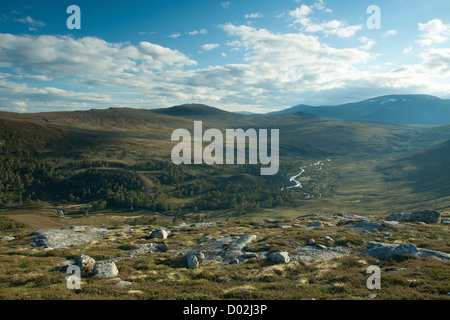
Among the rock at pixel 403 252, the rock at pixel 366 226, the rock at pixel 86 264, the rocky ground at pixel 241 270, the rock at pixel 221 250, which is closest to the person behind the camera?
the rocky ground at pixel 241 270

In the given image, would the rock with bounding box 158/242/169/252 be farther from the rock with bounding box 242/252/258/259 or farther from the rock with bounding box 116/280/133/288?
the rock with bounding box 116/280/133/288

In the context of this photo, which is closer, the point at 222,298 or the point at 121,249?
the point at 222,298

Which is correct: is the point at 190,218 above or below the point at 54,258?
below

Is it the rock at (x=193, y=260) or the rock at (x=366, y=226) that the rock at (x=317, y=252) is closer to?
the rock at (x=193, y=260)

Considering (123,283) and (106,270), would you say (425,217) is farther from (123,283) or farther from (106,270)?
(106,270)

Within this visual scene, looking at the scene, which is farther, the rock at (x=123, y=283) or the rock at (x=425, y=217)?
the rock at (x=425, y=217)

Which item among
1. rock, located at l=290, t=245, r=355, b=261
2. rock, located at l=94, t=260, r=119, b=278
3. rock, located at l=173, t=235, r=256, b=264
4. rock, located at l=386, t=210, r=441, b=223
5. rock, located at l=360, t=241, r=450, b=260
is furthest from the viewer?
rock, located at l=386, t=210, r=441, b=223

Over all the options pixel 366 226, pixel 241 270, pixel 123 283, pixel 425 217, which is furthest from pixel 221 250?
pixel 425 217

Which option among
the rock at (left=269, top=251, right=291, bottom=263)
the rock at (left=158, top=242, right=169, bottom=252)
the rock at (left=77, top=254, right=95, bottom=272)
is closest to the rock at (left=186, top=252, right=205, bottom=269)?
the rock at (left=269, top=251, right=291, bottom=263)

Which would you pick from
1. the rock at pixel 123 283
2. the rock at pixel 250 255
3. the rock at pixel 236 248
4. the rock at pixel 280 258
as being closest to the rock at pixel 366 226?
the rock at pixel 236 248
